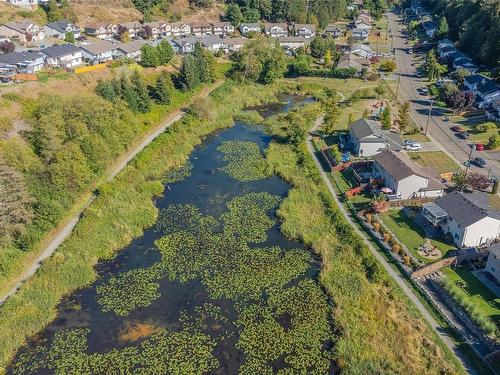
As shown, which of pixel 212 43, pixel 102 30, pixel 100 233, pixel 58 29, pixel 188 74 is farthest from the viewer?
pixel 212 43

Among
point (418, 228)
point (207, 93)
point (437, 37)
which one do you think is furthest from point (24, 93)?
point (437, 37)

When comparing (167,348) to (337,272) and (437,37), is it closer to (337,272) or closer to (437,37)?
(337,272)

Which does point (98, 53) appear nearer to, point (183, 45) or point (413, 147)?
point (183, 45)

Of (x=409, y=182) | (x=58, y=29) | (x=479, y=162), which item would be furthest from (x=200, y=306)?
(x=58, y=29)

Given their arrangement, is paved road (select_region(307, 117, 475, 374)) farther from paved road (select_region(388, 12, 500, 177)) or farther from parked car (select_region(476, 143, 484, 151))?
parked car (select_region(476, 143, 484, 151))

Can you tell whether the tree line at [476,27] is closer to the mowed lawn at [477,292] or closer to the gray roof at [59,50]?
the mowed lawn at [477,292]

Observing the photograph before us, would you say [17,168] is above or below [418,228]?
above
